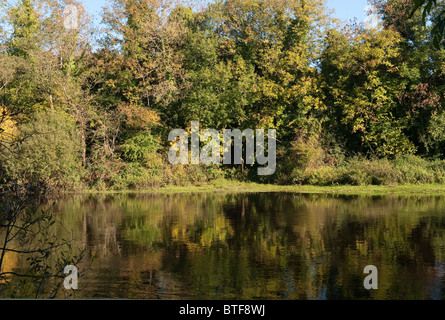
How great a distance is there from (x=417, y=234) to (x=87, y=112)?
19.6 m

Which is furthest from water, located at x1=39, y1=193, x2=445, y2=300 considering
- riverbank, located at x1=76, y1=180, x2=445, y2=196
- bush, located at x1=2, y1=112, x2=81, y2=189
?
bush, located at x1=2, y1=112, x2=81, y2=189

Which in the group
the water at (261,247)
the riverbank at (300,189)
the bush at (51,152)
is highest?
the bush at (51,152)

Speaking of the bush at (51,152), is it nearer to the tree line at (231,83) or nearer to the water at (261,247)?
the tree line at (231,83)

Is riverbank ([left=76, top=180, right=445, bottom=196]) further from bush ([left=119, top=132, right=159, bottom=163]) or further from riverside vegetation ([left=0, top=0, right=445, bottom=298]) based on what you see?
bush ([left=119, top=132, right=159, bottom=163])

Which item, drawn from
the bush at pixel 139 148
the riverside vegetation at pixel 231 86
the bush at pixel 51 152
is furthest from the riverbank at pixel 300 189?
the bush at pixel 139 148

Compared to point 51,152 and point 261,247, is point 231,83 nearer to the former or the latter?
point 51,152

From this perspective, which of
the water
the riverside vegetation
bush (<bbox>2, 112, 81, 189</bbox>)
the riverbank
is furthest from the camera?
the riverside vegetation

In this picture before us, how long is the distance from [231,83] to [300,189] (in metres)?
8.27

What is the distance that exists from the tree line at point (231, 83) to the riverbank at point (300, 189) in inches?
33.5

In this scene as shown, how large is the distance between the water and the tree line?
6659mm

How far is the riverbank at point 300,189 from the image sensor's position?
21328mm

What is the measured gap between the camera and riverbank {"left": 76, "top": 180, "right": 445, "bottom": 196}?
70.0 ft
